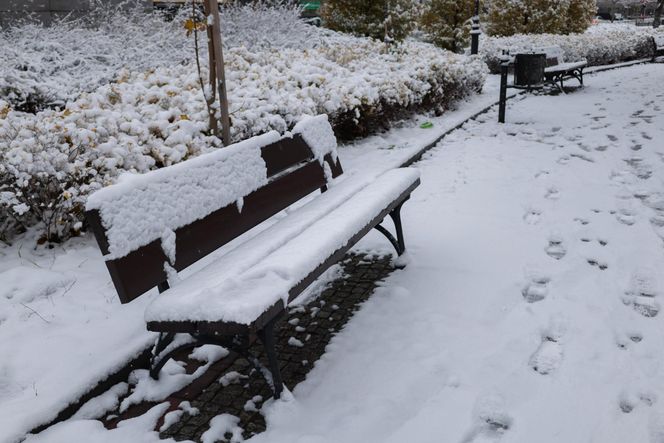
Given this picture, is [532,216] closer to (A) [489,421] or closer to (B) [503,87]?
(A) [489,421]

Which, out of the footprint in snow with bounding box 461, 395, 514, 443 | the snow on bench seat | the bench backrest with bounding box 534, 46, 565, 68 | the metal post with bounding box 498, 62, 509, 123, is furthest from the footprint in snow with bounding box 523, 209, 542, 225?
the bench backrest with bounding box 534, 46, 565, 68

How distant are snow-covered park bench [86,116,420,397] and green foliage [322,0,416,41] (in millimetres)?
13656

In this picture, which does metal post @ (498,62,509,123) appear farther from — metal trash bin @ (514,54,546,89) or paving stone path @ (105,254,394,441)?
paving stone path @ (105,254,394,441)

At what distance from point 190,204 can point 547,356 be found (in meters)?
1.99

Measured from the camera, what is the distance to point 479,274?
4.09m

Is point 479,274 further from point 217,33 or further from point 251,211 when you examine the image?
point 217,33

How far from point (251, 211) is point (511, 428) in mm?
1880

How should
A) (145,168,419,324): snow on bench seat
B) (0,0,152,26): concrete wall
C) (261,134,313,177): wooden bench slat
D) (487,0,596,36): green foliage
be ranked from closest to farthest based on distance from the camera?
(145,168,419,324): snow on bench seat → (261,134,313,177): wooden bench slat → (0,0,152,26): concrete wall → (487,0,596,36): green foliage

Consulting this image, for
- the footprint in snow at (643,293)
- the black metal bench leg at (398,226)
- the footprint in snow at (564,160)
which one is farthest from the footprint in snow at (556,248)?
the footprint in snow at (564,160)

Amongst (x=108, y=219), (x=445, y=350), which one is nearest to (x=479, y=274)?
(x=445, y=350)

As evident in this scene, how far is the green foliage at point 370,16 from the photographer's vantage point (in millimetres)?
16656

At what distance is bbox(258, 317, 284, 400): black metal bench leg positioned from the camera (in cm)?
265

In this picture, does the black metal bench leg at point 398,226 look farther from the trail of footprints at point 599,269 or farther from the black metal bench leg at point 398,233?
the trail of footprints at point 599,269

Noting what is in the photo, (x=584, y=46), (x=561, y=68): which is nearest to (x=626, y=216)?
(x=561, y=68)
